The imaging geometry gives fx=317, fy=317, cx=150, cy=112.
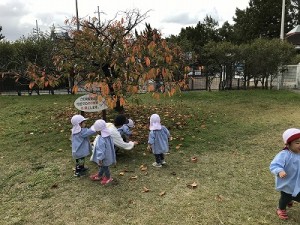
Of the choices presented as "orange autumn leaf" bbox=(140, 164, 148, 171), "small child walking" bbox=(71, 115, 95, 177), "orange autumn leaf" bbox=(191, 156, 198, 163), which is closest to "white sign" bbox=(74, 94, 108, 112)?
"small child walking" bbox=(71, 115, 95, 177)

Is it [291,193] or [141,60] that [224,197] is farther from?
[141,60]

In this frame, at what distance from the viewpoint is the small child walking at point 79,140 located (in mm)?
5246

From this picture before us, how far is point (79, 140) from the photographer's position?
17.4 feet

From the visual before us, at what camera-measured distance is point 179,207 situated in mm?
4164

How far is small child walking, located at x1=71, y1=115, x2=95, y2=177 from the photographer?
5246mm

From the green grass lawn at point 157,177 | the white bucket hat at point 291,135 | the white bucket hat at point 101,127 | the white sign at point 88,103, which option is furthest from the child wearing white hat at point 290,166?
the white sign at point 88,103

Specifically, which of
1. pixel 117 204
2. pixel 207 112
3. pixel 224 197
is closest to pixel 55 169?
pixel 117 204

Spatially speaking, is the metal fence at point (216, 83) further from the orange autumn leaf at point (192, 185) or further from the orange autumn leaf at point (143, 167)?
the orange autumn leaf at point (192, 185)

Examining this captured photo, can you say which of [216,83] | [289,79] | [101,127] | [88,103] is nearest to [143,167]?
[101,127]

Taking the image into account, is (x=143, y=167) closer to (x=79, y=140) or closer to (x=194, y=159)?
(x=194, y=159)

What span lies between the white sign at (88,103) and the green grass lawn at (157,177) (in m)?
0.96

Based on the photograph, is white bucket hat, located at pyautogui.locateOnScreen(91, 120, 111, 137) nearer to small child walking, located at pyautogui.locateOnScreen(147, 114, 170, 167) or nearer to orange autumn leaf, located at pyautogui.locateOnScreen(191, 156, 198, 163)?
small child walking, located at pyautogui.locateOnScreen(147, 114, 170, 167)

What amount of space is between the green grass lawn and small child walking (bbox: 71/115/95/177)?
31 centimetres

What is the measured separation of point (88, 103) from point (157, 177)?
2.70 metres
